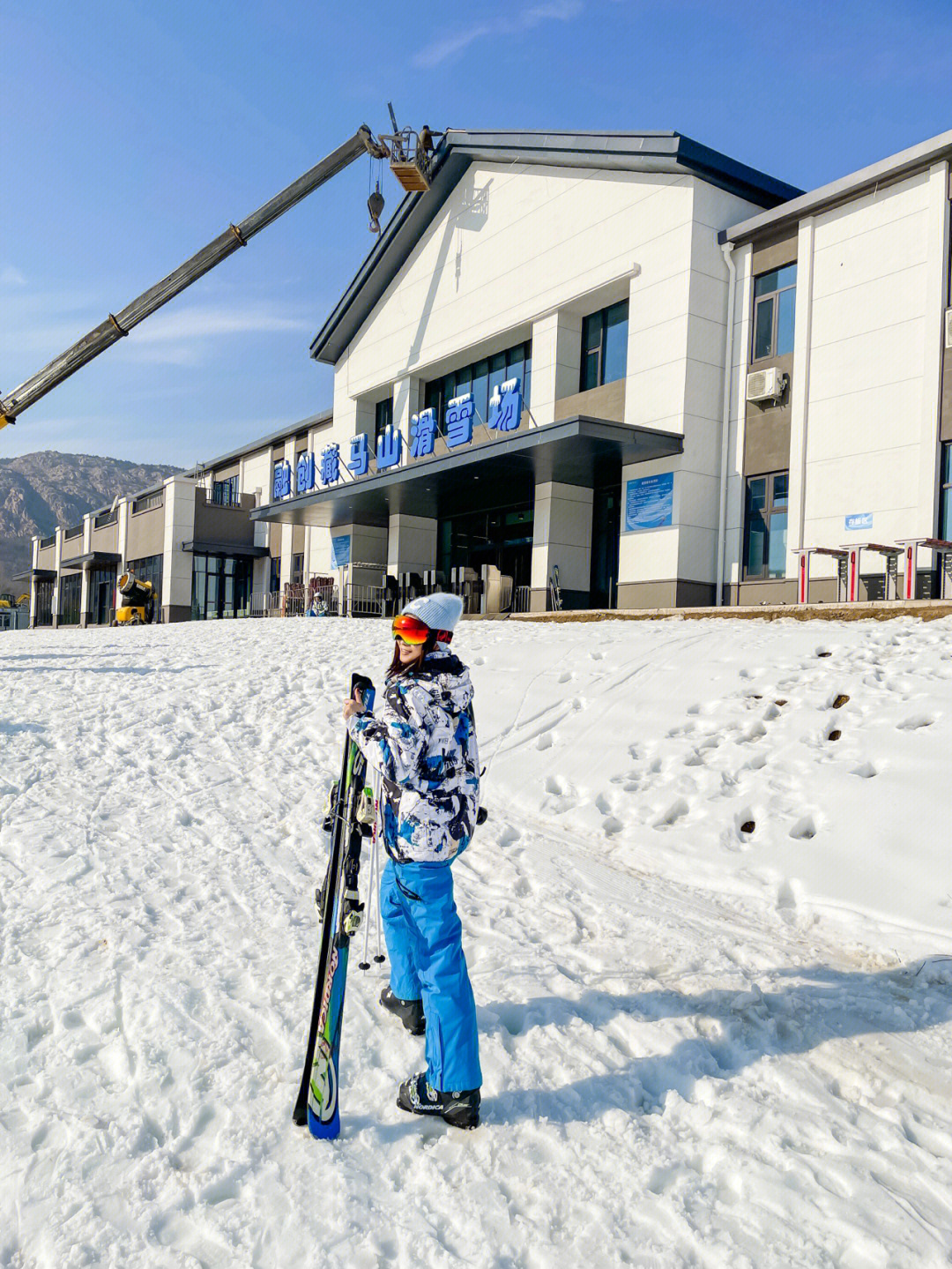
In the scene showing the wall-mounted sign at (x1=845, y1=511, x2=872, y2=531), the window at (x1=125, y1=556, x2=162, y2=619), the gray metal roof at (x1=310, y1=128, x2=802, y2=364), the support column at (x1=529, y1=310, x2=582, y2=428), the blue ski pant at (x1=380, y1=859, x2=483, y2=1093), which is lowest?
the blue ski pant at (x1=380, y1=859, x2=483, y2=1093)

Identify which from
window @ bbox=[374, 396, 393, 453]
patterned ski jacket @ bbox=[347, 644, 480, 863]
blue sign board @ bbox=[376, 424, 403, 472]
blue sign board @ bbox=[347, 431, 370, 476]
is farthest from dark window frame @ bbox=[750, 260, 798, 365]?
patterned ski jacket @ bbox=[347, 644, 480, 863]

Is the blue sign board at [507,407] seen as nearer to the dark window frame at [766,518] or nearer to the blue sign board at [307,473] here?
the dark window frame at [766,518]

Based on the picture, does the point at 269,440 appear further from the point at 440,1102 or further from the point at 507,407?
the point at 440,1102

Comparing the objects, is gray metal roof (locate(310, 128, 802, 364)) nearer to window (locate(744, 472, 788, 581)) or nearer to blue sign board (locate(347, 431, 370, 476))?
blue sign board (locate(347, 431, 370, 476))

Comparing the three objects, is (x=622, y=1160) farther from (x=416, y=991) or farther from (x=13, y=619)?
(x=13, y=619)

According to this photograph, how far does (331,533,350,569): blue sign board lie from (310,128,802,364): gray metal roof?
271 inches

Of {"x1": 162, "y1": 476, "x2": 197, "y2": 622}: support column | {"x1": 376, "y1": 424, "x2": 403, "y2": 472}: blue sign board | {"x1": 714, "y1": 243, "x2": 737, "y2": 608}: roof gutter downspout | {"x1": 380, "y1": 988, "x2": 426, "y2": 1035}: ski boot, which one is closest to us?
→ {"x1": 380, "y1": 988, "x2": 426, "y2": 1035}: ski boot

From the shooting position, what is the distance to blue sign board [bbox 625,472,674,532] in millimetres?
19078

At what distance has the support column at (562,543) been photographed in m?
22.1


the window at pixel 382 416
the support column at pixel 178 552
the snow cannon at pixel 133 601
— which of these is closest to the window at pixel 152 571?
the support column at pixel 178 552

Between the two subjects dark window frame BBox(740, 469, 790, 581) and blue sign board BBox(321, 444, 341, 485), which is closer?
dark window frame BBox(740, 469, 790, 581)

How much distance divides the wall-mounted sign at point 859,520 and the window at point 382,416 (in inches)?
684

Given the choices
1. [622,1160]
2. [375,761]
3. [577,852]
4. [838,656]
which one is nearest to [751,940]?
[577,852]

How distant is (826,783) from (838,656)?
3262 millimetres
